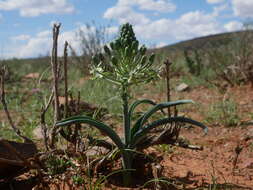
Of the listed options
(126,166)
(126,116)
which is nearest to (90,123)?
(126,116)

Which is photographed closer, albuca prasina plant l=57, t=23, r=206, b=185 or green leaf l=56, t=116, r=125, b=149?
green leaf l=56, t=116, r=125, b=149

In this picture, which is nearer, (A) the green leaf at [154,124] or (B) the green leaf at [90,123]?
(B) the green leaf at [90,123]

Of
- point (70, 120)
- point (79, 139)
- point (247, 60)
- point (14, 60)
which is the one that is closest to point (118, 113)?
point (79, 139)

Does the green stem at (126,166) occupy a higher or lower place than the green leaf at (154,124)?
lower

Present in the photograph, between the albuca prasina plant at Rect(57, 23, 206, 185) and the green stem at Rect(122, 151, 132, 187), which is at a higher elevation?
the albuca prasina plant at Rect(57, 23, 206, 185)

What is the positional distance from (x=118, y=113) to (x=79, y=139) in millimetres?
2498

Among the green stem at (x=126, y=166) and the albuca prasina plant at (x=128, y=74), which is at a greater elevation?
the albuca prasina plant at (x=128, y=74)

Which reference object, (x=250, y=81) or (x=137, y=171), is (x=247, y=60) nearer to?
(x=250, y=81)

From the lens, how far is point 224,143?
3393 mm

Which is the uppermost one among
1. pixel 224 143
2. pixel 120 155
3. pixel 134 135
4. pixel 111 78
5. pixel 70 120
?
pixel 111 78

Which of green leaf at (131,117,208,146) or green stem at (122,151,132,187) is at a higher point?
green leaf at (131,117,208,146)

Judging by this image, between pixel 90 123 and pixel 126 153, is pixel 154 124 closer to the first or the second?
pixel 126 153

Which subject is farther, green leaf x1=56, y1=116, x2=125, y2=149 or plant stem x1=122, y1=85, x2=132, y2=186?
plant stem x1=122, y1=85, x2=132, y2=186

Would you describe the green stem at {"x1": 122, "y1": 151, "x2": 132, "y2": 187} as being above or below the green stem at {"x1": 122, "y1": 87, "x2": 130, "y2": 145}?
below
